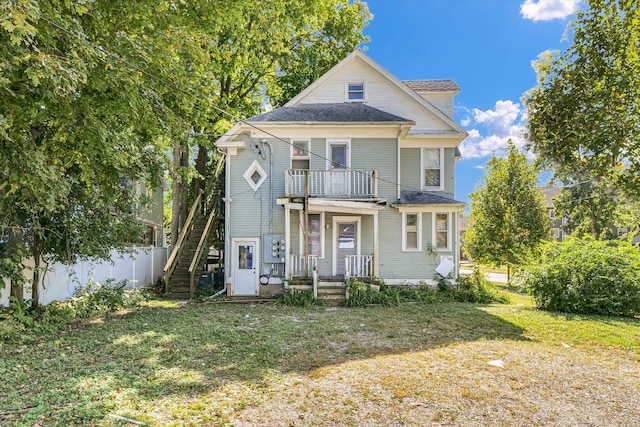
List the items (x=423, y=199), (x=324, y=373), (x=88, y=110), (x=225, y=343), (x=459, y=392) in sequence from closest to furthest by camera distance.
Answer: (x=459, y=392) < (x=324, y=373) < (x=88, y=110) < (x=225, y=343) < (x=423, y=199)

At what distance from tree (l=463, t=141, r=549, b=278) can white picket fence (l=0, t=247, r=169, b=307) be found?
16.7 m

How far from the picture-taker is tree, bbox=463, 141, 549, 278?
63.3 ft

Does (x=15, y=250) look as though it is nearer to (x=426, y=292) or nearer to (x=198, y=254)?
(x=198, y=254)

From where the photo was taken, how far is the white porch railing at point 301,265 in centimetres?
1281

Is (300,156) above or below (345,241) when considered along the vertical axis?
above

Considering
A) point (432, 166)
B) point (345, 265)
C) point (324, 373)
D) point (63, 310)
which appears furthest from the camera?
point (432, 166)

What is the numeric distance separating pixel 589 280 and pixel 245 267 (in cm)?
1071

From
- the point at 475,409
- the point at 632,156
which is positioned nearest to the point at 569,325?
the point at 632,156

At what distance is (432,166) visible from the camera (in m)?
14.7

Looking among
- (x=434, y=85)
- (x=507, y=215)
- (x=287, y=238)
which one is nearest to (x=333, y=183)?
(x=287, y=238)

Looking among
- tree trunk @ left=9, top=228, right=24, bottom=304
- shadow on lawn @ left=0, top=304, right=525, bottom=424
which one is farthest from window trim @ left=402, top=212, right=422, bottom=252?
tree trunk @ left=9, top=228, right=24, bottom=304

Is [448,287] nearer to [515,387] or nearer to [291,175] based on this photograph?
[291,175]

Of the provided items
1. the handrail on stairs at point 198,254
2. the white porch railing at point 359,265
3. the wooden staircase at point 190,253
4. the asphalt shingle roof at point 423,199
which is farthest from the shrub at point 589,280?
the wooden staircase at point 190,253

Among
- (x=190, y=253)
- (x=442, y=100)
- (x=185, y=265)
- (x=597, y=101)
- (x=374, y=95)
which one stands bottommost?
(x=185, y=265)
